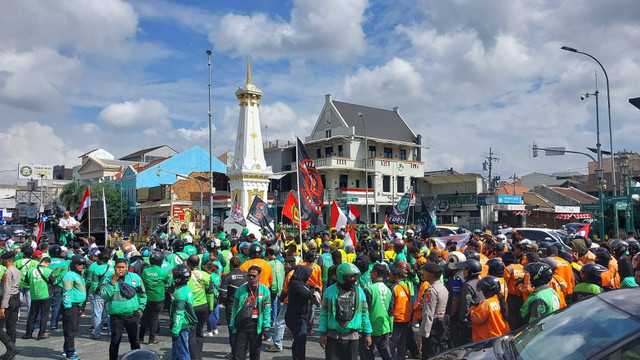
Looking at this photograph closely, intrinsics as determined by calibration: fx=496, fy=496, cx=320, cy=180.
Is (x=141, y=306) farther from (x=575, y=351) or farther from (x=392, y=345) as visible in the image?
(x=575, y=351)

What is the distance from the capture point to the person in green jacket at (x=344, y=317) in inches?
229

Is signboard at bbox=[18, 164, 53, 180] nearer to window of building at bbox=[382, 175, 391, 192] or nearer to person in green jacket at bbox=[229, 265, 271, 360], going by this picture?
window of building at bbox=[382, 175, 391, 192]

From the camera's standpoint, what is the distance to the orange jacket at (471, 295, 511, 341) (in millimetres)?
5520

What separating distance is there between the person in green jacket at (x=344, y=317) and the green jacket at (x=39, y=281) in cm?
612

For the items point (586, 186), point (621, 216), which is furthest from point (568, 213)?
point (586, 186)

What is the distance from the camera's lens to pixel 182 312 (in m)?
6.75

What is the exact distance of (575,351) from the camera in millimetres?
3146

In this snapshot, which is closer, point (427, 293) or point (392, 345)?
point (427, 293)

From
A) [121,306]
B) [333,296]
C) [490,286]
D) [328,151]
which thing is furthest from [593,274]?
[328,151]

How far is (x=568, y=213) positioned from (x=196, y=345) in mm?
41783

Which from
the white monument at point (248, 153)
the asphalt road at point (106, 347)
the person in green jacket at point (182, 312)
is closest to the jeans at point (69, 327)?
the asphalt road at point (106, 347)

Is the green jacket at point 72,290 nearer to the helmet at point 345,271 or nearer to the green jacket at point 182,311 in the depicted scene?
the green jacket at point 182,311

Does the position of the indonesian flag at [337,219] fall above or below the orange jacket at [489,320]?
above

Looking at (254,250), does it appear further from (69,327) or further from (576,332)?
(576,332)
